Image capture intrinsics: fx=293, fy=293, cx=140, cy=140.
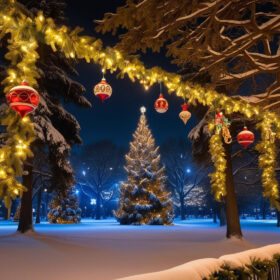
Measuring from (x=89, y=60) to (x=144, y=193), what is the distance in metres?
22.5

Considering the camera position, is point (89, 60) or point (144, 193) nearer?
point (89, 60)

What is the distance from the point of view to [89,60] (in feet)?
18.7

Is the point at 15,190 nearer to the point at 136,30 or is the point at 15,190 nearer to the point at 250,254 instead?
the point at 250,254

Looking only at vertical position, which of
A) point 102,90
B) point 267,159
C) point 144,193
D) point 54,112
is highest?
point 54,112

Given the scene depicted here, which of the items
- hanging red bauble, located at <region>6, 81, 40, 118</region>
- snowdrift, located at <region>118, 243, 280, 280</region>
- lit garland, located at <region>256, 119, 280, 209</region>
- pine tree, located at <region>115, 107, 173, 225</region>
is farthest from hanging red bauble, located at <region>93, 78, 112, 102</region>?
pine tree, located at <region>115, 107, 173, 225</region>

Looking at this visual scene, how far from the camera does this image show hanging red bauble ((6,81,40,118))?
13.6 ft

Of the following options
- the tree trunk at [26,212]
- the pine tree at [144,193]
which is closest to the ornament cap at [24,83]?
the tree trunk at [26,212]

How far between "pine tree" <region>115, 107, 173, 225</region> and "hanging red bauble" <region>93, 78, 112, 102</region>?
70.0 ft

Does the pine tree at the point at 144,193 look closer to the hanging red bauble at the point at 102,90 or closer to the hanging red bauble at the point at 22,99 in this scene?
the hanging red bauble at the point at 102,90

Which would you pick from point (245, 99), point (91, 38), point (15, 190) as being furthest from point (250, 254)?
point (245, 99)

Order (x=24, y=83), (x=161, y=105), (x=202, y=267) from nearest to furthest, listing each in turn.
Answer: (x=202, y=267), (x=24, y=83), (x=161, y=105)

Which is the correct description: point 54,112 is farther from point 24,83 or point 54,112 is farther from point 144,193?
point 144,193

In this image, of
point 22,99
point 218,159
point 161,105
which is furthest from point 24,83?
point 218,159

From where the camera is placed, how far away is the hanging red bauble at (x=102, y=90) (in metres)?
6.32
